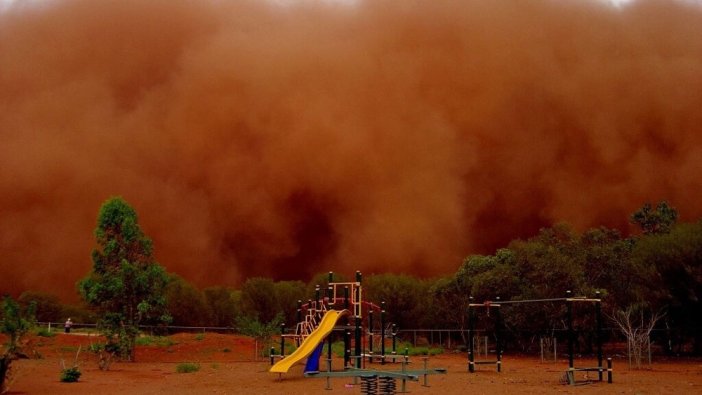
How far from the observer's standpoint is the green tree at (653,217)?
41.5 meters

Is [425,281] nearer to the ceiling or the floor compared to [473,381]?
nearer to the ceiling

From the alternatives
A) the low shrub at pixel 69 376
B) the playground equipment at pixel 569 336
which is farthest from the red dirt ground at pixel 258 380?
the playground equipment at pixel 569 336

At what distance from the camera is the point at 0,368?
1189 cm

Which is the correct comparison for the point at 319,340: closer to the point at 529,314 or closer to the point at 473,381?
the point at 473,381

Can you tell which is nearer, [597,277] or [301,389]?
[301,389]

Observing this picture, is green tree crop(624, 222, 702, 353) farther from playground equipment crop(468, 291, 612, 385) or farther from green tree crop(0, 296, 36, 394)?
green tree crop(0, 296, 36, 394)

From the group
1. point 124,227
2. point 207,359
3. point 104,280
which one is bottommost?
point 207,359

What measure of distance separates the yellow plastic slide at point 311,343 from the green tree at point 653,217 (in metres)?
29.7

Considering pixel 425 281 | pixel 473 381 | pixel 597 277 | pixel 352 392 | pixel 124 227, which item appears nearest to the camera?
pixel 352 392

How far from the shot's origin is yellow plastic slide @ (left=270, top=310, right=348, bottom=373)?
607 inches

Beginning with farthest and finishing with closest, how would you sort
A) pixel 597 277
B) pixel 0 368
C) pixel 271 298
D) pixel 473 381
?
pixel 271 298, pixel 597 277, pixel 473 381, pixel 0 368

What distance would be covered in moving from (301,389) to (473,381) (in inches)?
165

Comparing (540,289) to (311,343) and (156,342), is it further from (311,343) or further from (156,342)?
(156,342)

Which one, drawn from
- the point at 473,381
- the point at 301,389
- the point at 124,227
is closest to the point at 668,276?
the point at 473,381
